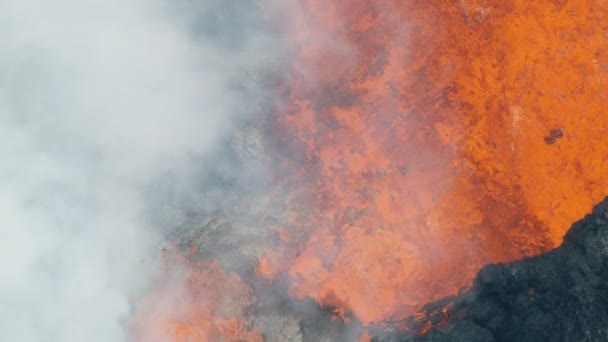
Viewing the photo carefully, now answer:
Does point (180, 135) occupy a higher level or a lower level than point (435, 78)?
higher

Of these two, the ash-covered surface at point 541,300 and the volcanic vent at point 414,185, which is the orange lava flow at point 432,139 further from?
the ash-covered surface at point 541,300

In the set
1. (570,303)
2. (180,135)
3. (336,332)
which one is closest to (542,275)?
(570,303)

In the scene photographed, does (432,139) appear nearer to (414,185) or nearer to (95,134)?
(414,185)

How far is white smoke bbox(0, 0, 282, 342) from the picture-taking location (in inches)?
621

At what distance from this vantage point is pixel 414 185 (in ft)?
49.8

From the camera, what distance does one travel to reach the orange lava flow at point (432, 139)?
14.1m

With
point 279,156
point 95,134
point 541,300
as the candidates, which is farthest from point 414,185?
point 95,134

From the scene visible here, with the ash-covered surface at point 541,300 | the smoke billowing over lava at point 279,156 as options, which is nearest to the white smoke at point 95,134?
the smoke billowing over lava at point 279,156

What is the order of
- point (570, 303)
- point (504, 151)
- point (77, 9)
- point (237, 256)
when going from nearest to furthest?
1. point (570, 303)
2. point (504, 151)
3. point (237, 256)
4. point (77, 9)

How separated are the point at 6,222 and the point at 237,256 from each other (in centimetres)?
645

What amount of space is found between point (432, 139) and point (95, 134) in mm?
9629

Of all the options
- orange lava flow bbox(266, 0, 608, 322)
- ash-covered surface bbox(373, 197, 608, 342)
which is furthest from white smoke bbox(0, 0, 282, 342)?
ash-covered surface bbox(373, 197, 608, 342)

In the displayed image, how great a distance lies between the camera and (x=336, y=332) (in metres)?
15.2

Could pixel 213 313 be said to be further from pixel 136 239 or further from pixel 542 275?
pixel 542 275
